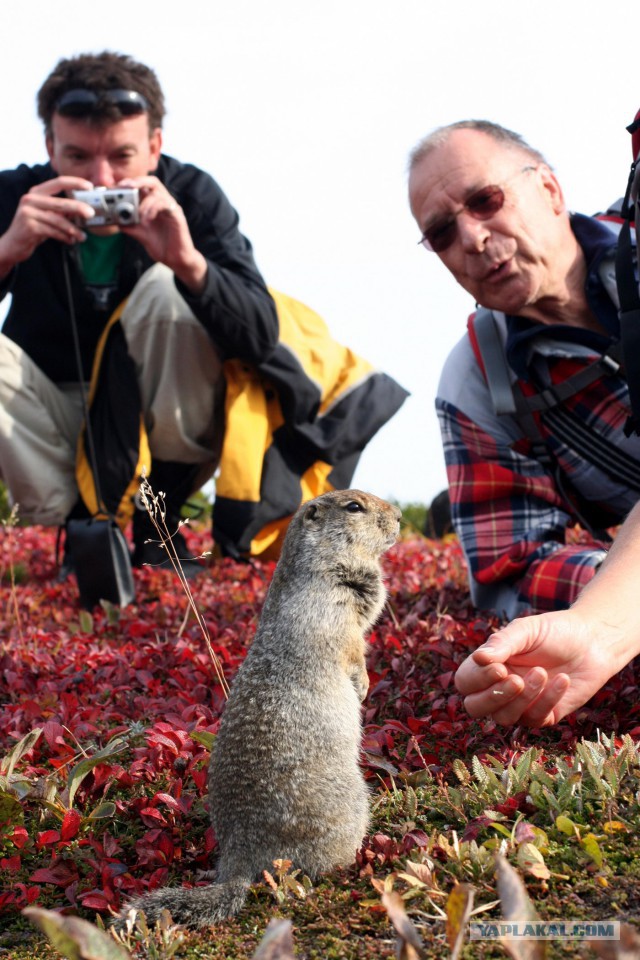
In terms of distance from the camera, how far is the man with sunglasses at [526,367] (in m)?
5.22

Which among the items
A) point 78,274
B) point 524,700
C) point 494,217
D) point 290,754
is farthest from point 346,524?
point 78,274

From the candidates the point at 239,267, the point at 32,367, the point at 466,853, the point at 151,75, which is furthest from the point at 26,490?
the point at 466,853

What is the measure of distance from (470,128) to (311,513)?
283 cm

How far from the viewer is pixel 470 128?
546 centimetres

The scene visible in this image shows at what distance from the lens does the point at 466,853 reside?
279 centimetres

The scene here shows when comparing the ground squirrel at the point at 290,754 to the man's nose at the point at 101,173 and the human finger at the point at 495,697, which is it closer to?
the human finger at the point at 495,697

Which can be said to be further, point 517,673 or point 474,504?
point 474,504

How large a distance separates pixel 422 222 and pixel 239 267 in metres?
2.72

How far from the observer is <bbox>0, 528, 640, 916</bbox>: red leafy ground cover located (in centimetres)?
327

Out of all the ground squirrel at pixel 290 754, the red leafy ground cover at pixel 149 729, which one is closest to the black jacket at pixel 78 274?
the red leafy ground cover at pixel 149 729

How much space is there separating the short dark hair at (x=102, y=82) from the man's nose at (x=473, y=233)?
337 centimetres

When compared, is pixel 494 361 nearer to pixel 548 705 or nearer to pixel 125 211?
pixel 548 705

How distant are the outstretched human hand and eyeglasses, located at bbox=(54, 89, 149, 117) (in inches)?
218

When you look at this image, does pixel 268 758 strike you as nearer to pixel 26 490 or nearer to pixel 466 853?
pixel 466 853
